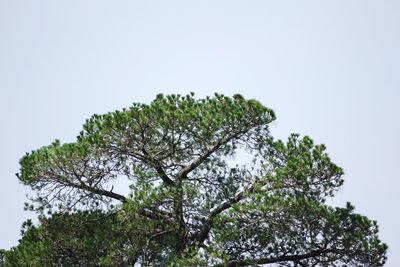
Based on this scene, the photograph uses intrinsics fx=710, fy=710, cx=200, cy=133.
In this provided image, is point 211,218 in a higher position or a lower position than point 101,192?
lower

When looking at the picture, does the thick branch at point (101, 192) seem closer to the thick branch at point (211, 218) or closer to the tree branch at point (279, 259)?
the thick branch at point (211, 218)

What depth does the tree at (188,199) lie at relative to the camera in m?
17.6

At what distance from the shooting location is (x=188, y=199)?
18.3 m

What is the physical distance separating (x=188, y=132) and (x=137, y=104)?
1.55 meters

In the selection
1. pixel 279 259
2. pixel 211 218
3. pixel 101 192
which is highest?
pixel 101 192

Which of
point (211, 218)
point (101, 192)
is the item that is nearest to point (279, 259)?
point (211, 218)

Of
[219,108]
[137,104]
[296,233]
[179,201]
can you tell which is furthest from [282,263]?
[137,104]

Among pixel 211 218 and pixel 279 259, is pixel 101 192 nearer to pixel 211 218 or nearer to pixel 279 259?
pixel 211 218

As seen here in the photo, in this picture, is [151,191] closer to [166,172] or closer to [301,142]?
[166,172]

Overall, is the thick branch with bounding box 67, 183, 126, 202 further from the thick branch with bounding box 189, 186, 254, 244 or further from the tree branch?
the tree branch

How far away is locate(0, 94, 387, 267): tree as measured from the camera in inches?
695

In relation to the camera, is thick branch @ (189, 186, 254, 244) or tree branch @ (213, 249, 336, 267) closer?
tree branch @ (213, 249, 336, 267)

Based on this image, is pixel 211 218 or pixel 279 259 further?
pixel 211 218

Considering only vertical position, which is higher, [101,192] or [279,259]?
[101,192]
